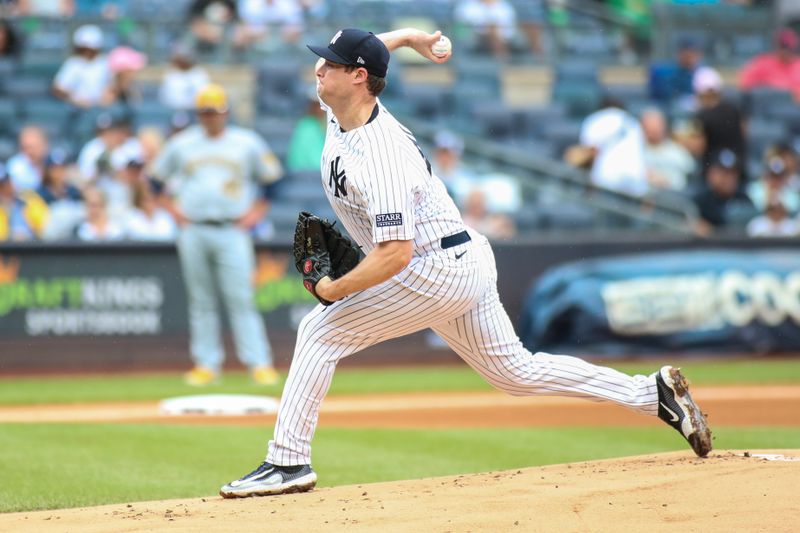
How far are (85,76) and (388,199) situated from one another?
10.3 meters

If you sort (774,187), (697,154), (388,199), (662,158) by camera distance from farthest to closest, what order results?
(697,154), (662,158), (774,187), (388,199)

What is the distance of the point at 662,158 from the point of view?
15836mm

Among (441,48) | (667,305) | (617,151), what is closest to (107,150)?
(617,151)

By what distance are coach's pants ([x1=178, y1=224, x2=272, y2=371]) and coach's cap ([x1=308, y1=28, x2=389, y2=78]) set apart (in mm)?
6087

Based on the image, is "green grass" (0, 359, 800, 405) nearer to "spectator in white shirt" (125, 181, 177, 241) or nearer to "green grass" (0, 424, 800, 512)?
"spectator in white shirt" (125, 181, 177, 241)

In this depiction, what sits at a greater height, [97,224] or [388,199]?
[388,199]

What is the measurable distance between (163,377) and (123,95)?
13.2 feet

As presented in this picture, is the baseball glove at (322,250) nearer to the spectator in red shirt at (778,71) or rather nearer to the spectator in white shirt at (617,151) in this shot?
the spectator in white shirt at (617,151)

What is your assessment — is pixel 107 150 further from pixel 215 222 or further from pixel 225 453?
pixel 225 453

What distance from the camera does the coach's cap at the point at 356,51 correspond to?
5312 millimetres

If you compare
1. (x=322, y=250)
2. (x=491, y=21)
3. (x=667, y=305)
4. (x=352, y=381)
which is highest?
(x=491, y=21)

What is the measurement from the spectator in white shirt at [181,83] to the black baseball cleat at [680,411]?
9.65 meters

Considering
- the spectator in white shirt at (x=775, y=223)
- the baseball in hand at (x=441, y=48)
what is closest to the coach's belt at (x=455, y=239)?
the baseball in hand at (x=441, y=48)

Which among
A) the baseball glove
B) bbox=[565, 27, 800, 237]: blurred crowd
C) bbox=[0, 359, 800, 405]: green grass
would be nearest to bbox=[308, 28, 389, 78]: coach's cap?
the baseball glove
